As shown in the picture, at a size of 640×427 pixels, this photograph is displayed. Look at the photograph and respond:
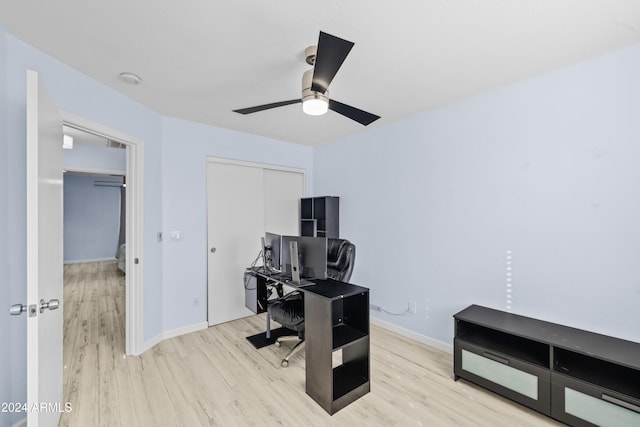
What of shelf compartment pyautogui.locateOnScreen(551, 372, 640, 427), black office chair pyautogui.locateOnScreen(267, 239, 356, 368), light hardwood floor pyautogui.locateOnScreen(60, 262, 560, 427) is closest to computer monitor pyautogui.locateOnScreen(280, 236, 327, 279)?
black office chair pyautogui.locateOnScreen(267, 239, 356, 368)

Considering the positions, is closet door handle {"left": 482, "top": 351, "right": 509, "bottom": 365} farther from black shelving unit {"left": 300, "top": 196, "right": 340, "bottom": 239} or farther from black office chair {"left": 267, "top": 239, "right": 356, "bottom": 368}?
black shelving unit {"left": 300, "top": 196, "right": 340, "bottom": 239}

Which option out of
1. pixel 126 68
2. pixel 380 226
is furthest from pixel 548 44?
pixel 126 68

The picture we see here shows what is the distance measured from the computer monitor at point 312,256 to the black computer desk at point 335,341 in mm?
93

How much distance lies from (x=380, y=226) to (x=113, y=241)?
8434 millimetres

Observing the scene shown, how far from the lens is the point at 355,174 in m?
3.70

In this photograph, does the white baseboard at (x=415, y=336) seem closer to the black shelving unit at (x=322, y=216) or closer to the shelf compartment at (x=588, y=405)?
the shelf compartment at (x=588, y=405)

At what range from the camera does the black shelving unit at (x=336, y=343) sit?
1843mm

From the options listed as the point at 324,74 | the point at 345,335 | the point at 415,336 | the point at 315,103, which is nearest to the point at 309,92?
the point at 315,103

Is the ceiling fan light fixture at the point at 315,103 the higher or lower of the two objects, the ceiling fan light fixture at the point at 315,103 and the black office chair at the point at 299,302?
the higher

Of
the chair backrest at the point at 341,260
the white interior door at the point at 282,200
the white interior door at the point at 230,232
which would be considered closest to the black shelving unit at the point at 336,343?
the chair backrest at the point at 341,260

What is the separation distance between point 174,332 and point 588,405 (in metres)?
3.63

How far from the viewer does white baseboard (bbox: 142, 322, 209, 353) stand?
2.75 meters

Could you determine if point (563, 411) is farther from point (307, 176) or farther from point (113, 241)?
point (113, 241)

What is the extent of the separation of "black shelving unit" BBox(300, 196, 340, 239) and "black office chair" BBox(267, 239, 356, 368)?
0.87 metres
